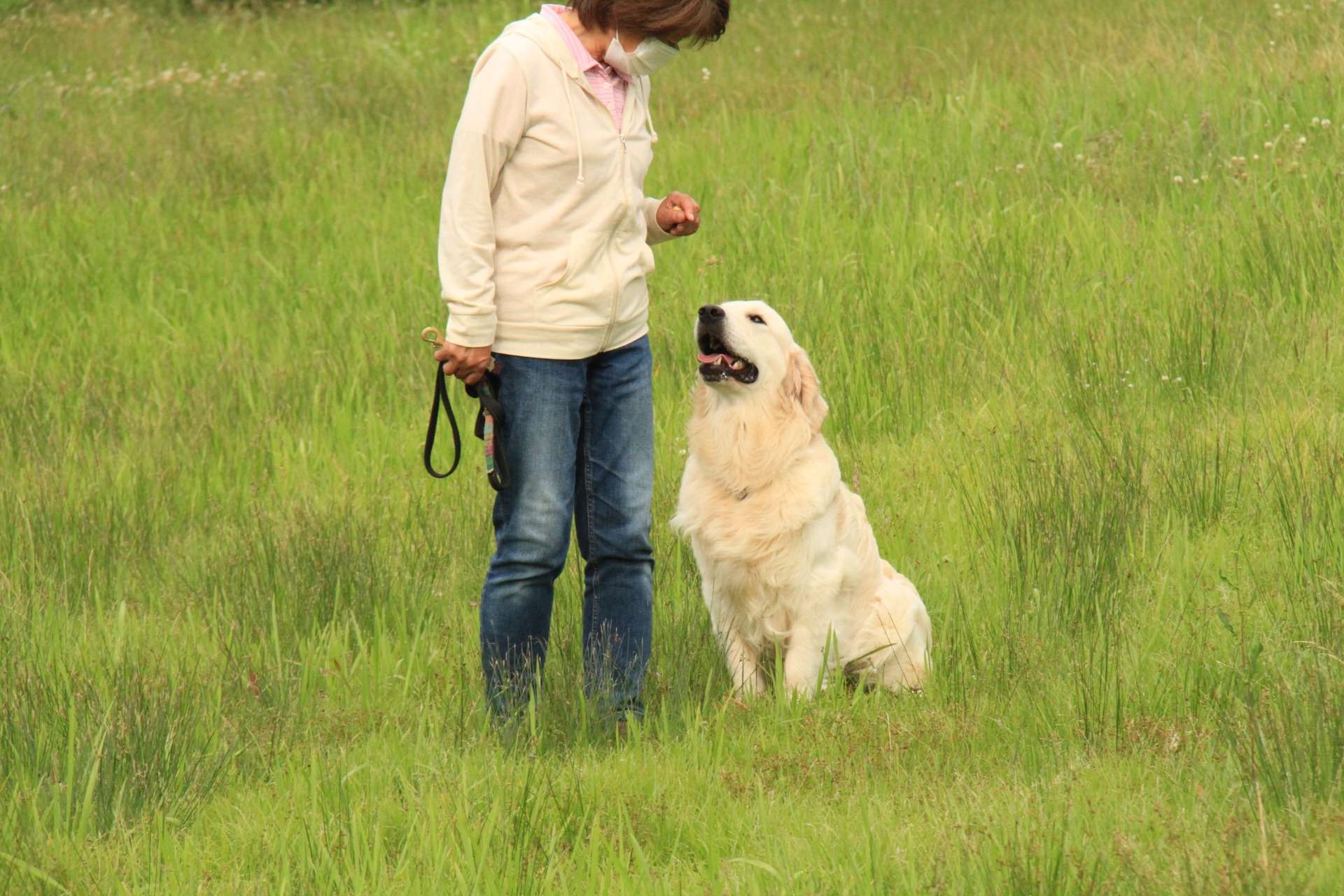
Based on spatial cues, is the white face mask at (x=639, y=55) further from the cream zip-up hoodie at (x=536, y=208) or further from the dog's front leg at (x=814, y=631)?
the dog's front leg at (x=814, y=631)

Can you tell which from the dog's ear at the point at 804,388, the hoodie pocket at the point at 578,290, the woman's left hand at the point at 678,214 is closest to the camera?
the hoodie pocket at the point at 578,290

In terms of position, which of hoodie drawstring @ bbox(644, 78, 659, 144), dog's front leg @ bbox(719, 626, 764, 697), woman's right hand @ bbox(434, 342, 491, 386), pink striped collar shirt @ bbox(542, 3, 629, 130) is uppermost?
pink striped collar shirt @ bbox(542, 3, 629, 130)

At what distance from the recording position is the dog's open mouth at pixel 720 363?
167 inches

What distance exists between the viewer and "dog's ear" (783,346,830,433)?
4.29m

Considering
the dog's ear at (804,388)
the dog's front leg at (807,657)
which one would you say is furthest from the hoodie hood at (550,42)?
the dog's front leg at (807,657)

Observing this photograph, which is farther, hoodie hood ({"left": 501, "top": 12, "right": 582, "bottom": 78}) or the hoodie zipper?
the hoodie zipper

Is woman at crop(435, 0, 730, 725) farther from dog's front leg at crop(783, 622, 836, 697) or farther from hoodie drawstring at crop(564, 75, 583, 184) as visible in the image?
dog's front leg at crop(783, 622, 836, 697)

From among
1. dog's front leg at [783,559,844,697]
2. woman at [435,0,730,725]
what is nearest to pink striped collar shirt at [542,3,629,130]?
woman at [435,0,730,725]

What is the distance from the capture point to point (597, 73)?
366cm

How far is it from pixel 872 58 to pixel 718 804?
7.65 m

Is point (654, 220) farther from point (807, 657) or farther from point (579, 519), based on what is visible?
point (807, 657)

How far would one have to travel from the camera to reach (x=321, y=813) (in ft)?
10.8

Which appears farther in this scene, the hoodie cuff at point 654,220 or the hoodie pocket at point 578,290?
the hoodie cuff at point 654,220

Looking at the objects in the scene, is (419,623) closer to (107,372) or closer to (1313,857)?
(1313,857)
